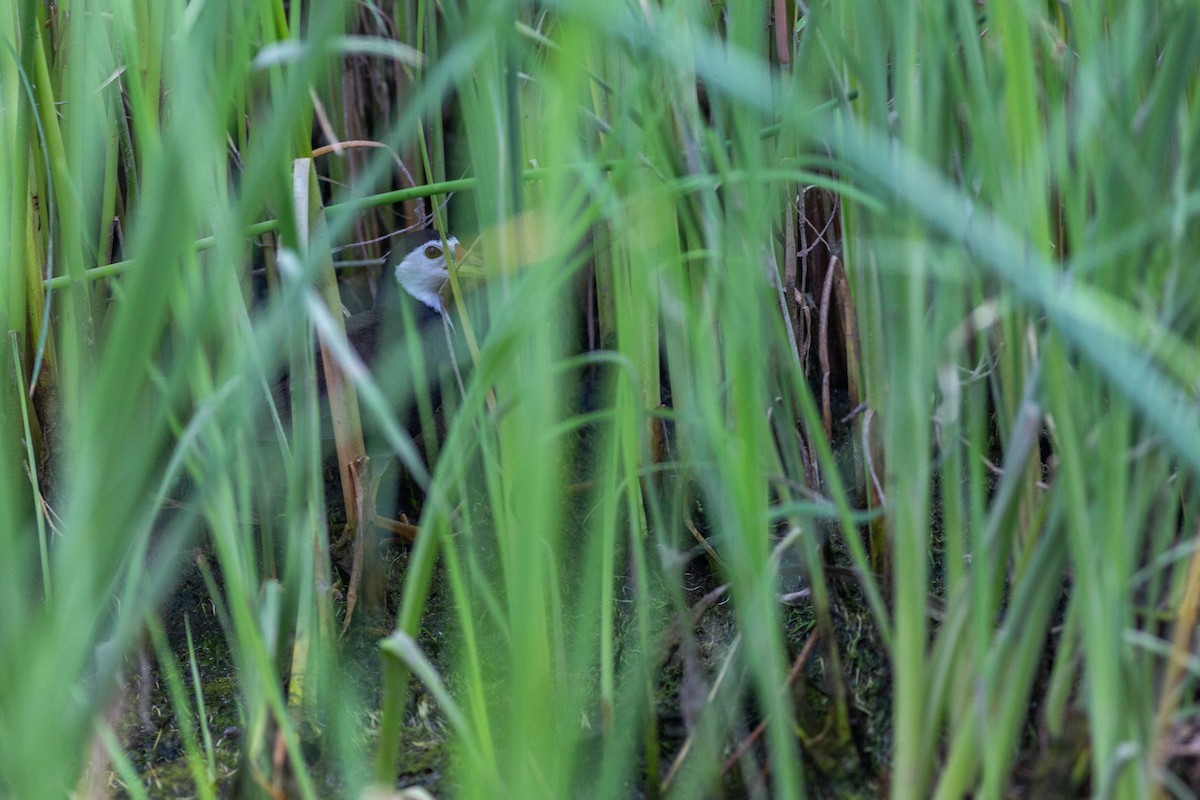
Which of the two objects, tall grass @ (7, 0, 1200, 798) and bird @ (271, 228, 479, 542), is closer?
tall grass @ (7, 0, 1200, 798)

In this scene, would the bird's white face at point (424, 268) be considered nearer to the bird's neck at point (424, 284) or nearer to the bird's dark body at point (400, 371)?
the bird's neck at point (424, 284)

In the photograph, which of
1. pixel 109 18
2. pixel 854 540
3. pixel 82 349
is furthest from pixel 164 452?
pixel 854 540

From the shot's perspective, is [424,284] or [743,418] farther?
[424,284]

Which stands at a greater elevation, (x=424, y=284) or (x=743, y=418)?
(x=743, y=418)

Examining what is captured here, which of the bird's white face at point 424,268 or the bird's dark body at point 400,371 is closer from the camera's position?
the bird's dark body at point 400,371

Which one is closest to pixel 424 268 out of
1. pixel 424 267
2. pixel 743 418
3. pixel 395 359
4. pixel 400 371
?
pixel 424 267

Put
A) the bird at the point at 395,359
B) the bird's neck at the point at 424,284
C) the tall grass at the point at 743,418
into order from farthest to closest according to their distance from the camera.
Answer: the bird's neck at the point at 424,284 < the bird at the point at 395,359 < the tall grass at the point at 743,418

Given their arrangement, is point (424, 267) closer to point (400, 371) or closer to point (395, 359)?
point (400, 371)

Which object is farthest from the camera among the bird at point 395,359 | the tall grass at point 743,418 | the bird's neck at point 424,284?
the bird's neck at point 424,284

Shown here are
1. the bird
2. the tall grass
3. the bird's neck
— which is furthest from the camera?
the bird's neck

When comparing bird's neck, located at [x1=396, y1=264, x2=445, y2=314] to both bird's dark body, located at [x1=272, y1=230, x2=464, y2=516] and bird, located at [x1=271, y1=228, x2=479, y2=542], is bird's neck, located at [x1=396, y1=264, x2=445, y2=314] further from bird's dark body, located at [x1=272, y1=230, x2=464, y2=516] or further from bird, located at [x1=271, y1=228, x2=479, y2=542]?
bird's dark body, located at [x1=272, y1=230, x2=464, y2=516]

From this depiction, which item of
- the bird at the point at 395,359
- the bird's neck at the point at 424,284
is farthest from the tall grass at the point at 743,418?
the bird's neck at the point at 424,284

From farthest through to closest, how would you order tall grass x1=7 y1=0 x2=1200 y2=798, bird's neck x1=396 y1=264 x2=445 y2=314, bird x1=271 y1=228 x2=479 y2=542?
bird's neck x1=396 y1=264 x2=445 y2=314, bird x1=271 y1=228 x2=479 y2=542, tall grass x1=7 y1=0 x2=1200 y2=798

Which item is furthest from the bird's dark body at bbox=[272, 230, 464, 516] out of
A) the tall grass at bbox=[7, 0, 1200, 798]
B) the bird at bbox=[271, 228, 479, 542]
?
the tall grass at bbox=[7, 0, 1200, 798]
